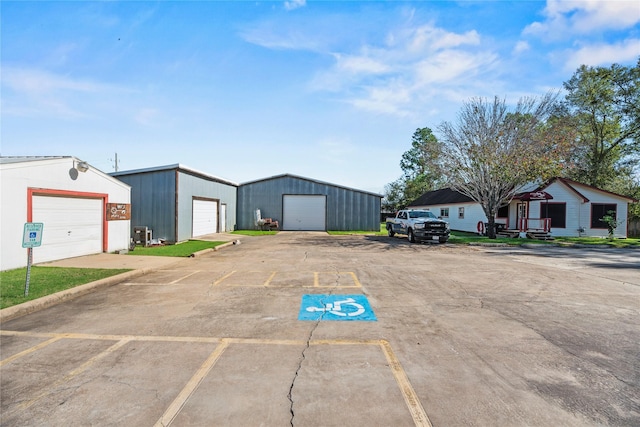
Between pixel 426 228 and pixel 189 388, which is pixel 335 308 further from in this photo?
pixel 426 228

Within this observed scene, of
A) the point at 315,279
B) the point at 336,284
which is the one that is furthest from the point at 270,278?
the point at 336,284

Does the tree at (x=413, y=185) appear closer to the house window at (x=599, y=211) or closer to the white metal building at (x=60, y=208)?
the house window at (x=599, y=211)

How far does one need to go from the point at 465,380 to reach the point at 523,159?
73.4 feet

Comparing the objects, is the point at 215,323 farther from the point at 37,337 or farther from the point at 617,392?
the point at 617,392

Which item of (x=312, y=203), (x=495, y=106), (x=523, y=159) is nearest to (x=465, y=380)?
(x=523, y=159)

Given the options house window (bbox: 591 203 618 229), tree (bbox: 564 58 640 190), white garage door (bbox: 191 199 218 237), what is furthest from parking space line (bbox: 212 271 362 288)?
tree (bbox: 564 58 640 190)

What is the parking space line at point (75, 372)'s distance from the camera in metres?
3.43

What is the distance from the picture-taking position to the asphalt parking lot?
324cm

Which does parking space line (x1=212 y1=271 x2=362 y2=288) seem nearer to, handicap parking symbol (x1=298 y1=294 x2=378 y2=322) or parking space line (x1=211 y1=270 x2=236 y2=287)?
parking space line (x1=211 y1=270 x2=236 y2=287)

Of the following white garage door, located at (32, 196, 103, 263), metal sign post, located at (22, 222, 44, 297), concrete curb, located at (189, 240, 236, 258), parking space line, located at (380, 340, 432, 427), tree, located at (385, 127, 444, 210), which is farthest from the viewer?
tree, located at (385, 127, 444, 210)

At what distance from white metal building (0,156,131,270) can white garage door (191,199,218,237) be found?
6016 mm

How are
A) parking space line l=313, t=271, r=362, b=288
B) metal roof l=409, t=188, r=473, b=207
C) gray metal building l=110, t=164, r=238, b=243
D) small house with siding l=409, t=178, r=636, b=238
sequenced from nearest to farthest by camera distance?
parking space line l=313, t=271, r=362, b=288
gray metal building l=110, t=164, r=238, b=243
small house with siding l=409, t=178, r=636, b=238
metal roof l=409, t=188, r=473, b=207

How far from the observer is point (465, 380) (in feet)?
12.6

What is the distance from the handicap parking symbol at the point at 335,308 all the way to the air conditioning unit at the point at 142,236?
13.6m
